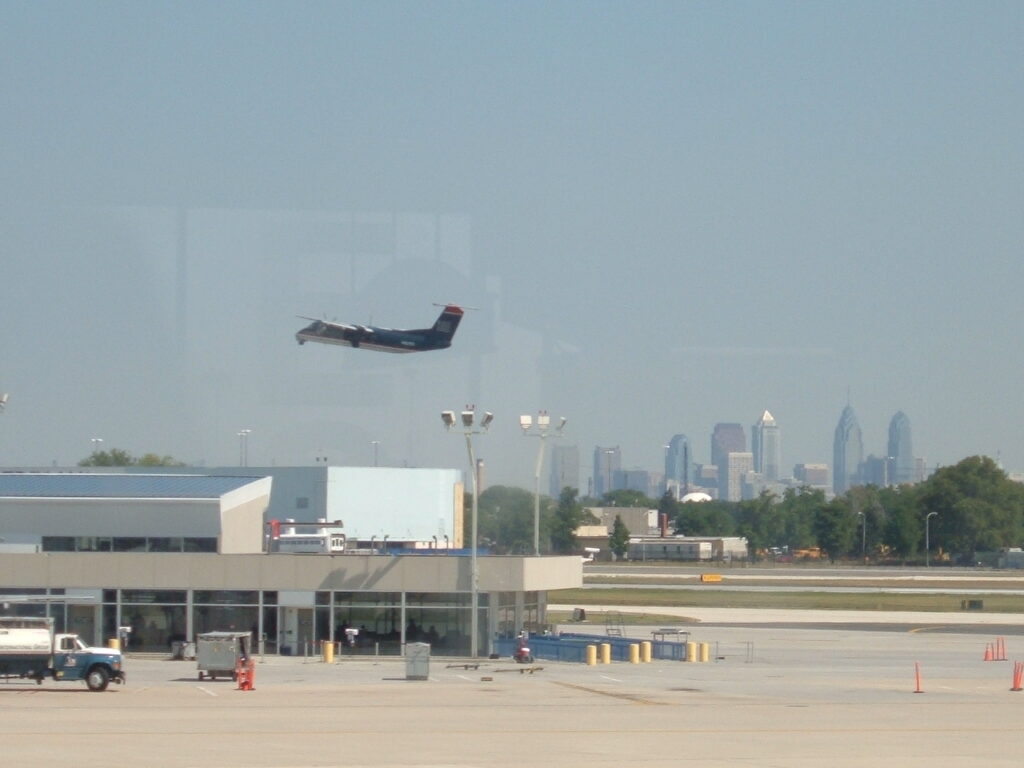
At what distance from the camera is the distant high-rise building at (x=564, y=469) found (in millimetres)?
115438

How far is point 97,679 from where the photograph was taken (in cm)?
3788

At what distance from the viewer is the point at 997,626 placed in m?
75.6

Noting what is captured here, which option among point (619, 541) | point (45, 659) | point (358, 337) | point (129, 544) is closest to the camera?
point (45, 659)

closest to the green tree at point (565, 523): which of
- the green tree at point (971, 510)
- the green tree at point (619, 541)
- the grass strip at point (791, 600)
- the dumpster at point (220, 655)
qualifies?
the green tree at point (619, 541)

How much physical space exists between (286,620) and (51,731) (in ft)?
86.6

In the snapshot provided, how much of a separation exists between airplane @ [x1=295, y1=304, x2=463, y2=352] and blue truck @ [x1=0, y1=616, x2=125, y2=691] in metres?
37.4

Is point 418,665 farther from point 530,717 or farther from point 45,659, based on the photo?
point 530,717

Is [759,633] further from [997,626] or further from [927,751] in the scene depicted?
[927,751]

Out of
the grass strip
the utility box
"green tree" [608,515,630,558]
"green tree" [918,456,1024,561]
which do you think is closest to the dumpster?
the utility box

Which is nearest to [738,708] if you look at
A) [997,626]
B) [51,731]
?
[51,731]

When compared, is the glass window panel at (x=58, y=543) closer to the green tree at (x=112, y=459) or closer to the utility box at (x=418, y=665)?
the utility box at (x=418, y=665)

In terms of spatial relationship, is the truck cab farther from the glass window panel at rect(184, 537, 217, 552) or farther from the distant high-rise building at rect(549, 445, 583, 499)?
the distant high-rise building at rect(549, 445, 583, 499)

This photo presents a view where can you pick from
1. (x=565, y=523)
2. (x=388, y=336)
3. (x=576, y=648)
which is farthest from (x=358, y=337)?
(x=565, y=523)

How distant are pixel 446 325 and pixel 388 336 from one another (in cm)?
398
